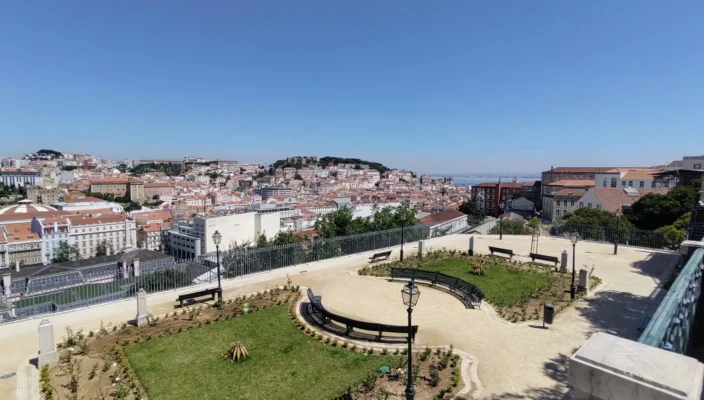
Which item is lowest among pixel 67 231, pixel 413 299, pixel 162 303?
pixel 67 231

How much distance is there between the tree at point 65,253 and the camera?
67875 mm

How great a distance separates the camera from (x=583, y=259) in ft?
59.4

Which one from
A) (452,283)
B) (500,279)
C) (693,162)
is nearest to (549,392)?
(452,283)

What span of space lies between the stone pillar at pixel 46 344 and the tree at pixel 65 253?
7521cm

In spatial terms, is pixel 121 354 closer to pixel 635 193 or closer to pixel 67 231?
pixel 635 193

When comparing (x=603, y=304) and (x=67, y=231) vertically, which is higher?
(x=603, y=304)

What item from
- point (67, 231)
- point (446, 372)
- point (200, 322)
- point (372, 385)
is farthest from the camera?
point (67, 231)

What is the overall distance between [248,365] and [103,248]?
83.5 meters

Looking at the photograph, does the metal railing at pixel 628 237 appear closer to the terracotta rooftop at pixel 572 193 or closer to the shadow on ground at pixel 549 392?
the shadow on ground at pixel 549 392

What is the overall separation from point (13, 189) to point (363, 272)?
16775 centimetres

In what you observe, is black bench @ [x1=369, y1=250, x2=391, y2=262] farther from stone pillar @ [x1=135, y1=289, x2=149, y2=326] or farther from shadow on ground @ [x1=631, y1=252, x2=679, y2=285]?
shadow on ground @ [x1=631, y1=252, x2=679, y2=285]

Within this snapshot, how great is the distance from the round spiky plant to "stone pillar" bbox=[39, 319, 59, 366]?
12.4 ft

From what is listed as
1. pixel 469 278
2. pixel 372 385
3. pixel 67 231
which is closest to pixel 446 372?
pixel 372 385

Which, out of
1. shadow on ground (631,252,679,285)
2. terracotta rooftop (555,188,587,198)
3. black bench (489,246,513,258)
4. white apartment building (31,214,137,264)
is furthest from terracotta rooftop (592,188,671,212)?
white apartment building (31,214,137,264)
